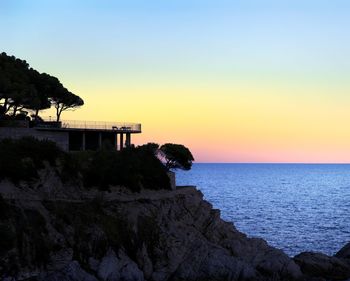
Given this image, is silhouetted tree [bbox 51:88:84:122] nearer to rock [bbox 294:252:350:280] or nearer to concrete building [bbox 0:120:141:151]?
concrete building [bbox 0:120:141:151]

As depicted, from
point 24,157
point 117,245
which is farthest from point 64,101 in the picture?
point 117,245

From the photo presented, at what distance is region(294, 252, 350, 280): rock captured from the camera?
159 feet

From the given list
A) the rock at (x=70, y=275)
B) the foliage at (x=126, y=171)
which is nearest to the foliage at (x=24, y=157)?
the foliage at (x=126, y=171)

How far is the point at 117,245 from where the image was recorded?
43594 mm

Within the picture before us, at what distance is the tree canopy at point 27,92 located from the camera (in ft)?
242

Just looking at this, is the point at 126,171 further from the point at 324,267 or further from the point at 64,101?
the point at 64,101

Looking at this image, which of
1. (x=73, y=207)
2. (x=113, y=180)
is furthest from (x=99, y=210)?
(x=113, y=180)

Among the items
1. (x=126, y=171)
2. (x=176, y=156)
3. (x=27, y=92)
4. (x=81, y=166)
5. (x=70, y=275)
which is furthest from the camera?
(x=176, y=156)

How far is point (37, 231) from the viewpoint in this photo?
135ft

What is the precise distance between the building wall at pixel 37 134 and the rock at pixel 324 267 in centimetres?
3421

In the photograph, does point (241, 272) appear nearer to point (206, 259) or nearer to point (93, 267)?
point (206, 259)

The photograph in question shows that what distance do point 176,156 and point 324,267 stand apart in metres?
33.8

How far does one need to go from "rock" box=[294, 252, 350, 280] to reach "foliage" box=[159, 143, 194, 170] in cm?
3116

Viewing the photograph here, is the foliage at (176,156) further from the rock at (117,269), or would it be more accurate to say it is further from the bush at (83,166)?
the rock at (117,269)
